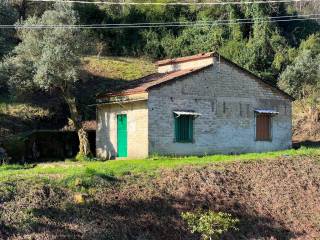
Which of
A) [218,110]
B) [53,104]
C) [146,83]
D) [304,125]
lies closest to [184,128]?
[218,110]

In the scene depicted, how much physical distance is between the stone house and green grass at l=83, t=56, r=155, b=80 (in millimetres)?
8590

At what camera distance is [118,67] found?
4153cm

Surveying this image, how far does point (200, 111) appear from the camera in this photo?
27.8 meters

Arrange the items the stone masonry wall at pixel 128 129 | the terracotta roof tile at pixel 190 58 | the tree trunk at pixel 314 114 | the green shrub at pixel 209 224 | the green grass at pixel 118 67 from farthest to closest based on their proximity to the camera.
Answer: the green grass at pixel 118 67
the tree trunk at pixel 314 114
the terracotta roof tile at pixel 190 58
the stone masonry wall at pixel 128 129
the green shrub at pixel 209 224

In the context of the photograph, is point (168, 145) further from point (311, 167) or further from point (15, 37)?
point (15, 37)

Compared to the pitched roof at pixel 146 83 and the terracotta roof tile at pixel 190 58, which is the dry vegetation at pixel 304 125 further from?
the pitched roof at pixel 146 83

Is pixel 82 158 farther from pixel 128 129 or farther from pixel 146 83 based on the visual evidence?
pixel 146 83

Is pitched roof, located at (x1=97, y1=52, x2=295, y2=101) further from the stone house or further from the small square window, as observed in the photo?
the small square window

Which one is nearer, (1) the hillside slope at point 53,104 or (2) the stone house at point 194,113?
(2) the stone house at point 194,113

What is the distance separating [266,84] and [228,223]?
1592cm

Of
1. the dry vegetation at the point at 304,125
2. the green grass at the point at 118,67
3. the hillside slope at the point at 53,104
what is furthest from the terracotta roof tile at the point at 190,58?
the dry vegetation at the point at 304,125

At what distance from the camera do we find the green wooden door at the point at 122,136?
90.0 feet

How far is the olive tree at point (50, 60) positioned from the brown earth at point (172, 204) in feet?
29.8

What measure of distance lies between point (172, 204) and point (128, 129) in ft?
31.3
